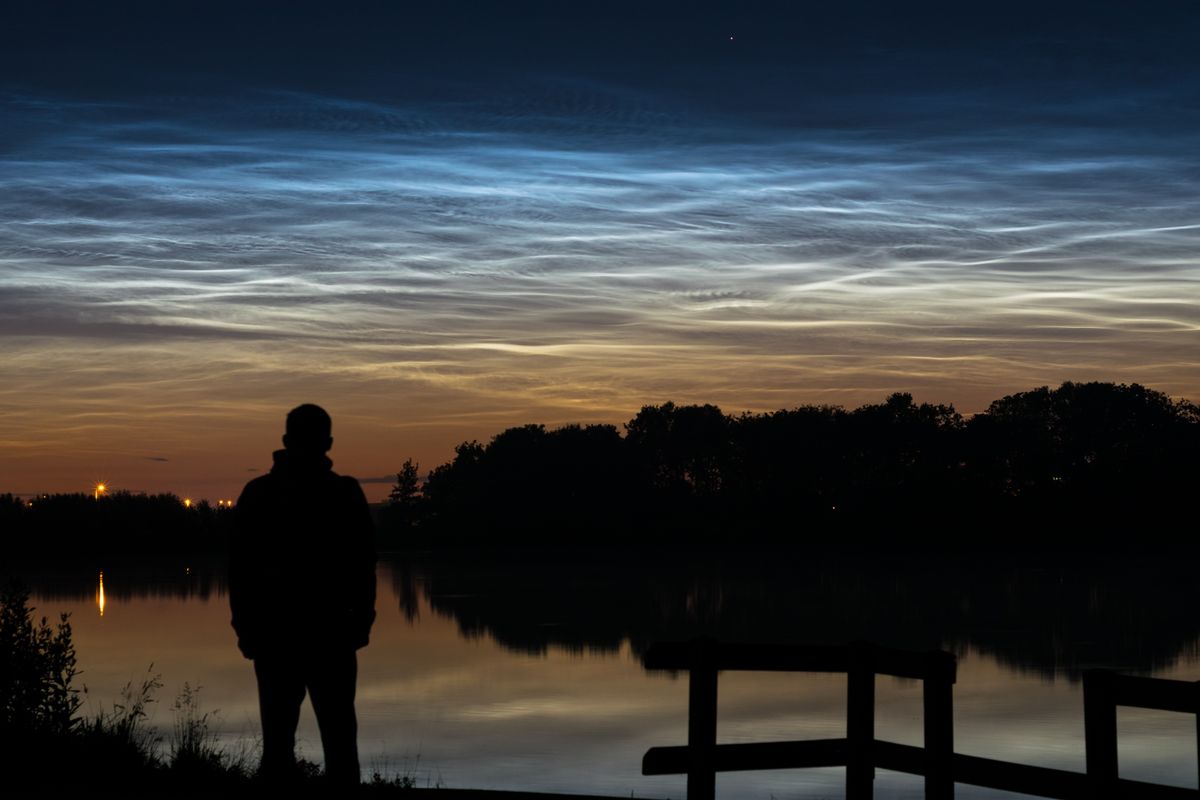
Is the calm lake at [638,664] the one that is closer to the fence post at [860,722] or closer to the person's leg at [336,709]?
the person's leg at [336,709]

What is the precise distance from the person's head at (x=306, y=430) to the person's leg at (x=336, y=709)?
1247mm

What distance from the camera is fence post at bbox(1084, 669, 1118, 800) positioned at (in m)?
9.09

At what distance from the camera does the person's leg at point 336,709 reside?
30.1ft

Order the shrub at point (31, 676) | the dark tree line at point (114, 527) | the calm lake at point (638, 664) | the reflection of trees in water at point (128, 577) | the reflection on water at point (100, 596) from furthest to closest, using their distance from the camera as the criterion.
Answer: the dark tree line at point (114, 527) < the reflection of trees in water at point (128, 577) < the reflection on water at point (100, 596) < the calm lake at point (638, 664) < the shrub at point (31, 676)

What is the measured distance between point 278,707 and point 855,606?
55.9m

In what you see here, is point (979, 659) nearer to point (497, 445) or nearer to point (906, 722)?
point (906, 722)

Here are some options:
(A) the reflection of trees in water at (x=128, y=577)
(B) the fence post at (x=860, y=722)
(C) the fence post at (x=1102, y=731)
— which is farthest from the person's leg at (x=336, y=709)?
(A) the reflection of trees in water at (x=128, y=577)

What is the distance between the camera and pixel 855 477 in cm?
13238

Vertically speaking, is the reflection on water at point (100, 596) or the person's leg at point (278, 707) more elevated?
the person's leg at point (278, 707)

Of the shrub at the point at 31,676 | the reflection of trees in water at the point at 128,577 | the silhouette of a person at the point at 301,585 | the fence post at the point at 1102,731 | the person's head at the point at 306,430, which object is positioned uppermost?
the person's head at the point at 306,430

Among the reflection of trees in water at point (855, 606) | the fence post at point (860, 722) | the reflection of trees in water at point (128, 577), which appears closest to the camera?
the fence post at point (860, 722)

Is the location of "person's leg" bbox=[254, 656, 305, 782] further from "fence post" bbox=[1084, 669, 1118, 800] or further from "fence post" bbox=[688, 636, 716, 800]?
"fence post" bbox=[1084, 669, 1118, 800]

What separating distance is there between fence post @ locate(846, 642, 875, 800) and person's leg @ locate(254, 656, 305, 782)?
3713 mm

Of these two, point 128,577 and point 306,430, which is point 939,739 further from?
point 128,577
